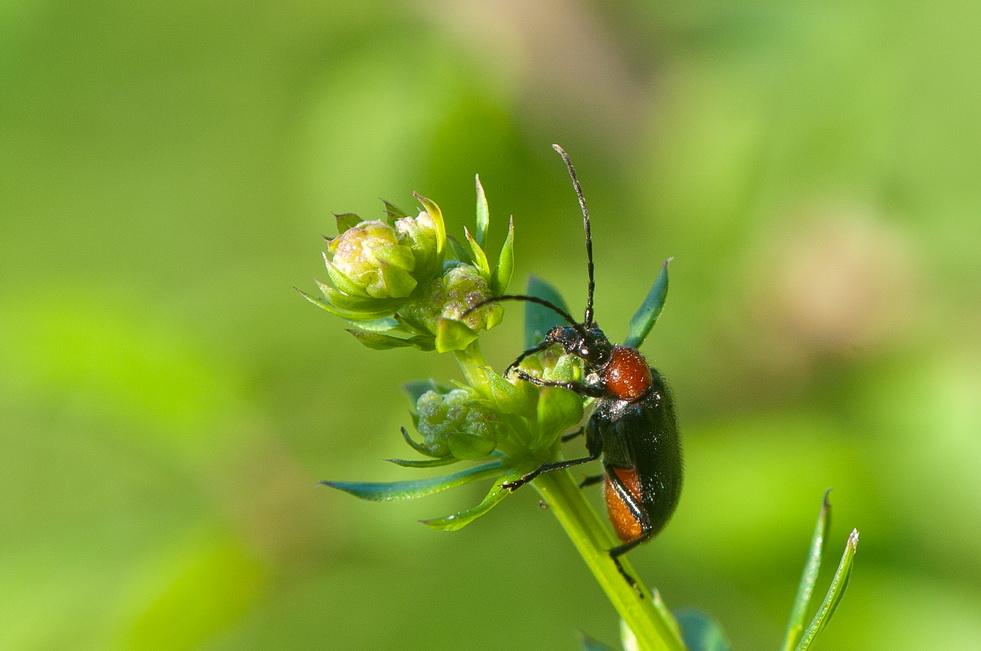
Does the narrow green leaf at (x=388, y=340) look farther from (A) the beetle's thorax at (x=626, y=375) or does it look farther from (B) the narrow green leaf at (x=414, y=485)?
(A) the beetle's thorax at (x=626, y=375)

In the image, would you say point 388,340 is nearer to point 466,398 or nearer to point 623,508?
point 466,398

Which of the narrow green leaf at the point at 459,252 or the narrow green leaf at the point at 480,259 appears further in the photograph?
the narrow green leaf at the point at 459,252

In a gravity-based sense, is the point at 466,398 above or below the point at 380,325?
below

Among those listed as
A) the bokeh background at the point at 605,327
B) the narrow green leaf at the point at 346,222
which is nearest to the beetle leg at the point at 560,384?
the narrow green leaf at the point at 346,222

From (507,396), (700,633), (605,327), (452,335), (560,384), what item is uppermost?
(452,335)

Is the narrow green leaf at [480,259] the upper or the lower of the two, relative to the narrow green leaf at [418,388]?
upper

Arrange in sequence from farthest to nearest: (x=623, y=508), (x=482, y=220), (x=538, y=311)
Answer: (x=623, y=508) → (x=538, y=311) → (x=482, y=220)

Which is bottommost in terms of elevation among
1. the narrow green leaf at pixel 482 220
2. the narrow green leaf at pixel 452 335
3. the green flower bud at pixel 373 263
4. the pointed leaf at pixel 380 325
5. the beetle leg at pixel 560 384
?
the beetle leg at pixel 560 384

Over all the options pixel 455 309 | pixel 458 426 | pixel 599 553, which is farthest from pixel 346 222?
pixel 599 553
